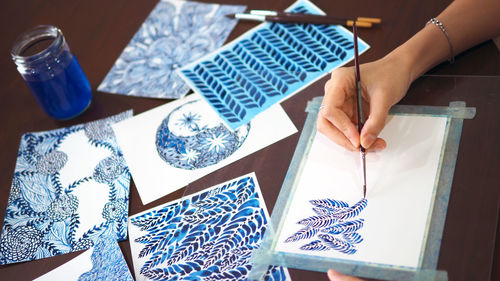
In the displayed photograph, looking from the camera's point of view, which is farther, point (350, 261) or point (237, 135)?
point (237, 135)

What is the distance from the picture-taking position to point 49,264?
0.92m

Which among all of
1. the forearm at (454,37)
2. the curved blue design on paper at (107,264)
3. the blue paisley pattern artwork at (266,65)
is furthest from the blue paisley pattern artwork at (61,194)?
the forearm at (454,37)

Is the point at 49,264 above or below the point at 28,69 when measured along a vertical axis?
below

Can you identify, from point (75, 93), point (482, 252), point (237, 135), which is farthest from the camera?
point (75, 93)

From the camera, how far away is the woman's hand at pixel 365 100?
891 mm

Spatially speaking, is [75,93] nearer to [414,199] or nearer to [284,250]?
[284,250]

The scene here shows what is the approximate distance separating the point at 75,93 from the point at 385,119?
641 mm

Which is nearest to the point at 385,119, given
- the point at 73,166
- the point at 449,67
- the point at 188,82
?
the point at 449,67

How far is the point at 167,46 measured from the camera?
124 centimetres

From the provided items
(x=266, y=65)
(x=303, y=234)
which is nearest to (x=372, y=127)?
(x=303, y=234)

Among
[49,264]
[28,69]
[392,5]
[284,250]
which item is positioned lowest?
[49,264]

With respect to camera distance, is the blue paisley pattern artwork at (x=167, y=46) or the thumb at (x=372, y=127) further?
the blue paisley pattern artwork at (x=167, y=46)

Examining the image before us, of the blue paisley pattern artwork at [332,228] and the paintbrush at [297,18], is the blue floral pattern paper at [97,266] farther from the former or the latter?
the paintbrush at [297,18]

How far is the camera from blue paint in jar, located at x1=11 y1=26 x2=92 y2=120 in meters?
1.05
